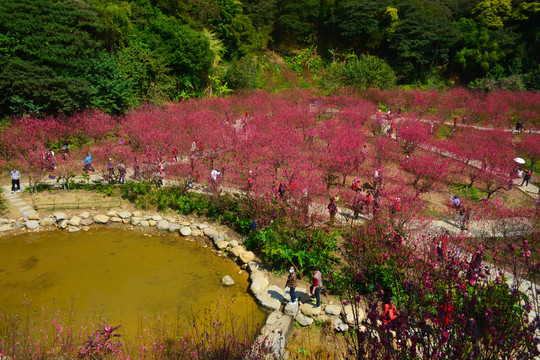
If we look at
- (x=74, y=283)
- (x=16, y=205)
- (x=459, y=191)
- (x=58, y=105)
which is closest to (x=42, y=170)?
(x=16, y=205)

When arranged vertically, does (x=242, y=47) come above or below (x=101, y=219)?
above

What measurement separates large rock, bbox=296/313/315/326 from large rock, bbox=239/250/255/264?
2.98 meters

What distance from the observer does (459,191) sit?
16.9m

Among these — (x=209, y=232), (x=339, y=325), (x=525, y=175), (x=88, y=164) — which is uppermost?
(x=525, y=175)

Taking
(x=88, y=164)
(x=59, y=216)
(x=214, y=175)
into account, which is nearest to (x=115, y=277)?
(x=59, y=216)

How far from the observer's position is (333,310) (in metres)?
9.06

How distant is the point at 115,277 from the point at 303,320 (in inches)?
234

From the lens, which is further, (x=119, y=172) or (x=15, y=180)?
(x=119, y=172)

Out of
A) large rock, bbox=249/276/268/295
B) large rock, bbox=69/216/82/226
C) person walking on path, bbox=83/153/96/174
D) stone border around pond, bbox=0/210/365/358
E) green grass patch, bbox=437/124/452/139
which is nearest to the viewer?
stone border around pond, bbox=0/210/365/358

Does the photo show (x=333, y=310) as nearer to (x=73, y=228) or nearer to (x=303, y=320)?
(x=303, y=320)

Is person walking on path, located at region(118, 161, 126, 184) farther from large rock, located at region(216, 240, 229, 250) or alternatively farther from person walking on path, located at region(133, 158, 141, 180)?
large rock, located at region(216, 240, 229, 250)

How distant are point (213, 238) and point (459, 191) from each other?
12.7 meters

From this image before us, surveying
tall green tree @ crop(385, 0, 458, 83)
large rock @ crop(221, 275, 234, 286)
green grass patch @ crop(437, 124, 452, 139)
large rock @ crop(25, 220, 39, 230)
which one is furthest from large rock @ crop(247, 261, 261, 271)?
tall green tree @ crop(385, 0, 458, 83)

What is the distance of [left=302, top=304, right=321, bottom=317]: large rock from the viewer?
903cm
